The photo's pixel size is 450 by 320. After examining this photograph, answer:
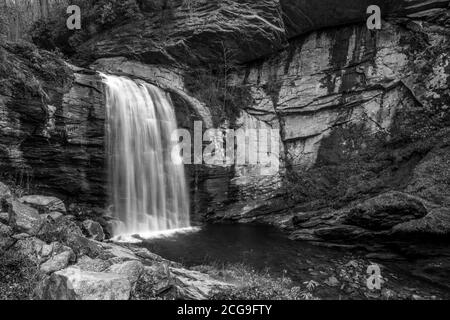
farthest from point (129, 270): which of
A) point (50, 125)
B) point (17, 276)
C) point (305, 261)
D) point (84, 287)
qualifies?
point (50, 125)

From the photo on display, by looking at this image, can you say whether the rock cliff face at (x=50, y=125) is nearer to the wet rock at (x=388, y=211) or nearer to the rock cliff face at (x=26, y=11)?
the wet rock at (x=388, y=211)

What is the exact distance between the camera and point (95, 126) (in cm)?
1299

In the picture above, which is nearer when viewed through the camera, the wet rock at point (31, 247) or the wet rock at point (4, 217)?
the wet rock at point (31, 247)

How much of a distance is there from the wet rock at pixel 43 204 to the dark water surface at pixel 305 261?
3279mm

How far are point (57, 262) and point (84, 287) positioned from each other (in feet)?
4.13

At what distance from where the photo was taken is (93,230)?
36.5 feet

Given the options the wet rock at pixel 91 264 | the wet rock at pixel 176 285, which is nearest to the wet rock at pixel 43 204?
the wet rock at pixel 91 264

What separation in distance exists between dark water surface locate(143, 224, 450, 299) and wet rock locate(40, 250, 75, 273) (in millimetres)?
3955

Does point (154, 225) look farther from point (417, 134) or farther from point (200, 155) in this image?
point (417, 134)

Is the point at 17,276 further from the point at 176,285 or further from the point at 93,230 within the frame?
the point at 93,230

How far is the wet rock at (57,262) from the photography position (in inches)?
240

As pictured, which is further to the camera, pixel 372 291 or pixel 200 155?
pixel 200 155
